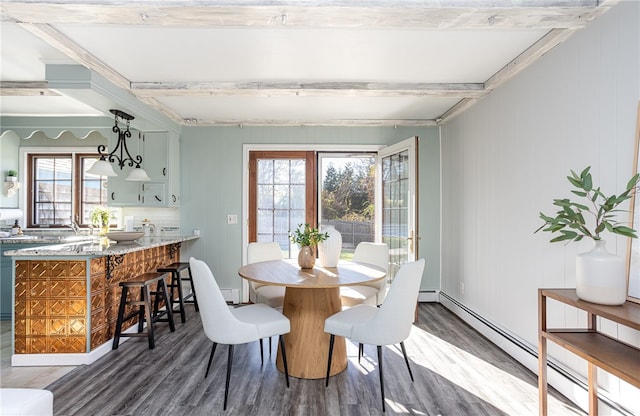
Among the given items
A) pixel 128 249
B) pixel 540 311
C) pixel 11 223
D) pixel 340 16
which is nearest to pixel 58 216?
pixel 11 223

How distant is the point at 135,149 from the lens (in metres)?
4.41

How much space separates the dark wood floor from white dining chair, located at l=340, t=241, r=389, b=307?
46 centimetres

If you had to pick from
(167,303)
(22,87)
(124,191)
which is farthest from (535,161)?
(22,87)

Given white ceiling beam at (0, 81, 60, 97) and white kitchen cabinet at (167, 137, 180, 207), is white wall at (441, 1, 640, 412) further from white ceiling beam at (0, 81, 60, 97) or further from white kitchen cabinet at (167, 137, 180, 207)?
white ceiling beam at (0, 81, 60, 97)

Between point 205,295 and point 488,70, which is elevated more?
point 488,70

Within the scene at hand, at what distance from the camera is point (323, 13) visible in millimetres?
1928

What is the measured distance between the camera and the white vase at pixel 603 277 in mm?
1604

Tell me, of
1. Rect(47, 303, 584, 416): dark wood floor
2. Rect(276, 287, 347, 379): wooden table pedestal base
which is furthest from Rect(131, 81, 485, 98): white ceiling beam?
Answer: Rect(47, 303, 584, 416): dark wood floor

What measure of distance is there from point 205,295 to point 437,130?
379 cm

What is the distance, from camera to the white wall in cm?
190

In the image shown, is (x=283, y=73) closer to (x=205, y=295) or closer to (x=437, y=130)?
(x=205, y=295)

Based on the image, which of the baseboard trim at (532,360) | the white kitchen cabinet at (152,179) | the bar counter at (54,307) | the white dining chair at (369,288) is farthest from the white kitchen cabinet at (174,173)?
the baseboard trim at (532,360)

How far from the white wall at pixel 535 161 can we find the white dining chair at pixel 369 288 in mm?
1048

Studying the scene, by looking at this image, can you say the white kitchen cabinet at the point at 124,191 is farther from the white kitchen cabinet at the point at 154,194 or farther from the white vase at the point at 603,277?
the white vase at the point at 603,277
